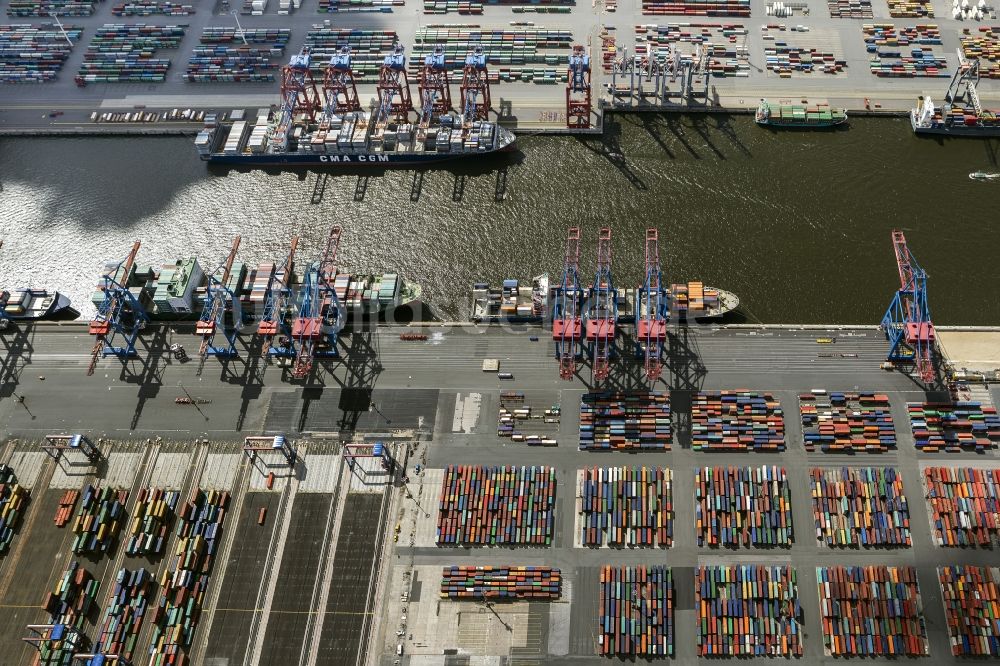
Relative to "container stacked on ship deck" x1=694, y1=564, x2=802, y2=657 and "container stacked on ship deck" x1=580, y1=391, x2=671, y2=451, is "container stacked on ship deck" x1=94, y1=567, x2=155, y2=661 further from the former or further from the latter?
"container stacked on ship deck" x1=694, y1=564, x2=802, y2=657

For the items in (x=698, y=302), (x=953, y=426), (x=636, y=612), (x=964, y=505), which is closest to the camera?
(x=636, y=612)

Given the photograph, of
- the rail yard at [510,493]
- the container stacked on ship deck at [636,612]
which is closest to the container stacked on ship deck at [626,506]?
the rail yard at [510,493]

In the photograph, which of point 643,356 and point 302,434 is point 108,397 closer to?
point 302,434

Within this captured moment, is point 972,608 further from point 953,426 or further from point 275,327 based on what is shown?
point 275,327

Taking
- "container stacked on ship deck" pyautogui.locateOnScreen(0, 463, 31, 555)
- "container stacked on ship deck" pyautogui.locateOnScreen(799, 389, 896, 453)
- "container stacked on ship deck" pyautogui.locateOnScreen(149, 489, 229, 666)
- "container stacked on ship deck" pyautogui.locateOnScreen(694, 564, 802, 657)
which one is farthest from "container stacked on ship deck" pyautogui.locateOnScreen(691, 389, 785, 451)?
"container stacked on ship deck" pyautogui.locateOnScreen(0, 463, 31, 555)

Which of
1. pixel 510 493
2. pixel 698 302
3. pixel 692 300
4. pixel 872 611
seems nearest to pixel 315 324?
pixel 510 493

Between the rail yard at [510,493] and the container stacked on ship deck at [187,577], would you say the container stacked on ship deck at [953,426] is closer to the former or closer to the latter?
the rail yard at [510,493]
